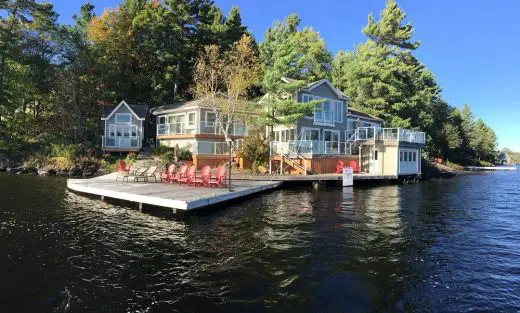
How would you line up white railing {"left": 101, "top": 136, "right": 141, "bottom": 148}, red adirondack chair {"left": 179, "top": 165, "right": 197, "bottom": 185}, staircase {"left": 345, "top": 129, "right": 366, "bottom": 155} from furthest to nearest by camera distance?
white railing {"left": 101, "top": 136, "right": 141, "bottom": 148} → staircase {"left": 345, "top": 129, "right": 366, "bottom": 155} → red adirondack chair {"left": 179, "top": 165, "right": 197, "bottom": 185}

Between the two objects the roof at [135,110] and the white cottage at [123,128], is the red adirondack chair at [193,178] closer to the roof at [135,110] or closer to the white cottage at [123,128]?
the white cottage at [123,128]

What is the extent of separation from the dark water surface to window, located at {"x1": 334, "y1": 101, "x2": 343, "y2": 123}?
23.0 metres

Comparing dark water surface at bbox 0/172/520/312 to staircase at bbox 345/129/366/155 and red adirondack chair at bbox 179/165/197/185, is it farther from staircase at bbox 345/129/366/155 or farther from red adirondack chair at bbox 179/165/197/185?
staircase at bbox 345/129/366/155

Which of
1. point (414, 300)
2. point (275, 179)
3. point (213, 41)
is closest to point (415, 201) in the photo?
point (275, 179)

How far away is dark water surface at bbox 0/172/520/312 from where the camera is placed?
7852mm

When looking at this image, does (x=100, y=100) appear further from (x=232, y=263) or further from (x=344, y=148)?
(x=232, y=263)

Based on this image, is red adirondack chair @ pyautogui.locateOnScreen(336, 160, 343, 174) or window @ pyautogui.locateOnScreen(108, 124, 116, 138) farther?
window @ pyautogui.locateOnScreen(108, 124, 116, 138)

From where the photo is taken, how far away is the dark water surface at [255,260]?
785 cm

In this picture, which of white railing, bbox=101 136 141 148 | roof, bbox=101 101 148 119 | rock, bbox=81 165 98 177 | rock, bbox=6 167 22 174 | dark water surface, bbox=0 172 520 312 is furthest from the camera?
roof, bbox=101 101 148 119

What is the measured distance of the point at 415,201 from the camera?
932 inches

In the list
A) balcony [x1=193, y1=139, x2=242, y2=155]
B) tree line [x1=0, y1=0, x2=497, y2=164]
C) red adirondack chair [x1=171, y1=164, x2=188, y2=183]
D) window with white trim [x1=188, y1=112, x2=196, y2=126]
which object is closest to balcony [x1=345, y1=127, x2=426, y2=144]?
tree line [x1=0, y1=0, x2=497, y2=164]

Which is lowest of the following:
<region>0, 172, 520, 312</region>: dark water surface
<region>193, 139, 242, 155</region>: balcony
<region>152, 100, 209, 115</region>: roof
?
<region>0, 172, 520, 312</region>: dark water surface

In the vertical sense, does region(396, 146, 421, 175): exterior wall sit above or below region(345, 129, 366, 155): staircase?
below

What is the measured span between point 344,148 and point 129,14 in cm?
3651
